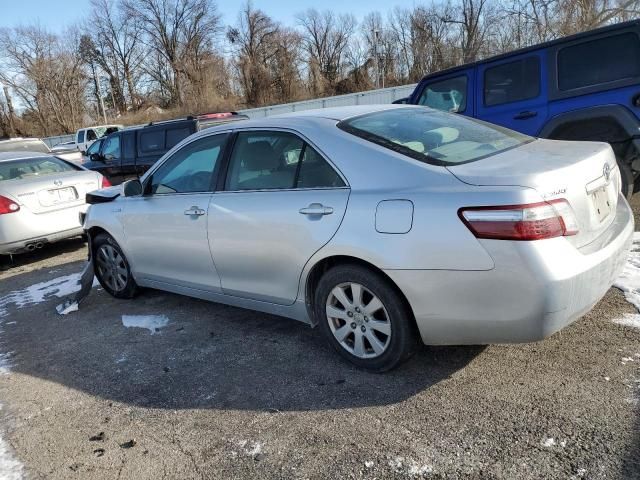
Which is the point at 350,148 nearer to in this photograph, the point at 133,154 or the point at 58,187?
the point at 58,187

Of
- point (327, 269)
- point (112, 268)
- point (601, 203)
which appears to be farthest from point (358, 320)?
point (112, 268)

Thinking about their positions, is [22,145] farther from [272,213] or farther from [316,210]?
[316,210]

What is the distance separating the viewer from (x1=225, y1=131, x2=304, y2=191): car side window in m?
3.53

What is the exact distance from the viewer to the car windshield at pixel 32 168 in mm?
7332

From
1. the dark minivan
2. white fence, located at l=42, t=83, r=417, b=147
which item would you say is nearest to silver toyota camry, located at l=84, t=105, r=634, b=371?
the dark minivan

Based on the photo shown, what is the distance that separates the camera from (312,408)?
9.84 feet

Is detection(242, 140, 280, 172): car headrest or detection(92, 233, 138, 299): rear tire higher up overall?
detection(242, 140, 280, 172): car headrest

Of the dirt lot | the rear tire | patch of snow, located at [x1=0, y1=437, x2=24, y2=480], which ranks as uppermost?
the rear tire

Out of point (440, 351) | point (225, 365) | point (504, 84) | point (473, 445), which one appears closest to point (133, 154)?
point (504, 84)

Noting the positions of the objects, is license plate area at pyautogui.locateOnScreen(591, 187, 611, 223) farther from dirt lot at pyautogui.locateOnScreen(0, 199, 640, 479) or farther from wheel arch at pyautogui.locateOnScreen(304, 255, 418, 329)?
wheel arch at pyautogui.locateOnScreen(304, 255, 418, 329)

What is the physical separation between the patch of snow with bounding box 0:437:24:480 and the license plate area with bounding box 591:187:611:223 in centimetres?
332

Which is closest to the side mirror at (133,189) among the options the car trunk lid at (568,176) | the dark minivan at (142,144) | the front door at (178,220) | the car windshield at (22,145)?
the front door at (178,220)

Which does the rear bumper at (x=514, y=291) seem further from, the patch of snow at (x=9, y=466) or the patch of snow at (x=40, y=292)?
the patch of snow at (x=40, y=292)

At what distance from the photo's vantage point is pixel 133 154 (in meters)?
10.6
